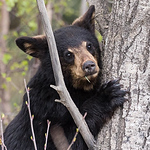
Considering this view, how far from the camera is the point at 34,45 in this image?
4.48 m

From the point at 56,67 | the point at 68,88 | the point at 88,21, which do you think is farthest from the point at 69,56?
the point at 56,67

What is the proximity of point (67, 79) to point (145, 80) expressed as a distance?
1333mm

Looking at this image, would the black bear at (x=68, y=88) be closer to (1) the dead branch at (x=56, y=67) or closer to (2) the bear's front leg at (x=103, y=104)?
(2) the bear's front leg at (x=103, y=104)

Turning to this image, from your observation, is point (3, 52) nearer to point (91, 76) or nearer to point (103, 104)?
point (91, 76)

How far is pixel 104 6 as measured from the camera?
4469 mm

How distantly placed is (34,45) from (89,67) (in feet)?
3.05

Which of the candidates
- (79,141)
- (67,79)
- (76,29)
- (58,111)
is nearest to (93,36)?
(76,29)

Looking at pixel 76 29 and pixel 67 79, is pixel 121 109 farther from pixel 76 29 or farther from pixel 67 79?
pixel 76 29

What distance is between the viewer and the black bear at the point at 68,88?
4.00 meters

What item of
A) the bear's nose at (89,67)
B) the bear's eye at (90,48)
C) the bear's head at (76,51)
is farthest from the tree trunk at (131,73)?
the bear's eye at (90,48)

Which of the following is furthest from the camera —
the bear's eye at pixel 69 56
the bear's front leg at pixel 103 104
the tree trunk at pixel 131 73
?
the bear's eye at pixel 69 56

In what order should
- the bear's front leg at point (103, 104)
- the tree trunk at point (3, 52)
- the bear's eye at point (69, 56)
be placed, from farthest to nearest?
the tree trunk at point (3, 52) → the bear's eye at point (69, 56) → the bear's front leg at point (103, 104)

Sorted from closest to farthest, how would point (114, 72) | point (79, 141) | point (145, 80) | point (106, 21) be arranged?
point (145, 80), point (114, 72), point (79, 141), point (106, 21)

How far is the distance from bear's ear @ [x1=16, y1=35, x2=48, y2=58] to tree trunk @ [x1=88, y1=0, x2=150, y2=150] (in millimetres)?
1261
